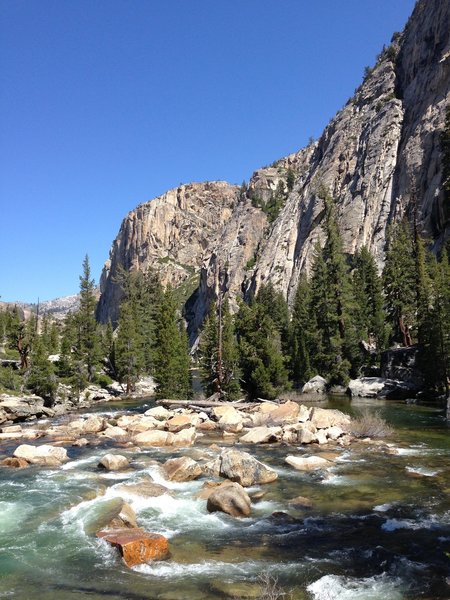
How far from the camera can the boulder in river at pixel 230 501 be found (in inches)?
443

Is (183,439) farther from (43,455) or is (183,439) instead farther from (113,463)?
(43,455)

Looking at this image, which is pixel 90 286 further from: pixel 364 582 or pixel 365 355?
pixel 364 582

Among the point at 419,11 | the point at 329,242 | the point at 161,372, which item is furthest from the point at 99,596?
the point at 419,11

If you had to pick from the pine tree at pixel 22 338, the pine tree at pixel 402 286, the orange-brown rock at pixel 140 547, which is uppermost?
the pine tree at pixel 402 286

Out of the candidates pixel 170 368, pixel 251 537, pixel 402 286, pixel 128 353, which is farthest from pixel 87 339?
pixel 251 537

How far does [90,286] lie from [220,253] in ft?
346

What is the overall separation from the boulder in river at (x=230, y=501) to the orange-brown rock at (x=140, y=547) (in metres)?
2.44

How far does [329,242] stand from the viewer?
1809 inches

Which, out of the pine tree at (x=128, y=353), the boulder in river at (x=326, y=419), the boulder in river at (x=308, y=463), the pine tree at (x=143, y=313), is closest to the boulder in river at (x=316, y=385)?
the boulder in river at (x=326, y=419)

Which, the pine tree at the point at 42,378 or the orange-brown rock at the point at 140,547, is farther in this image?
the pine tree at the point at 42,378

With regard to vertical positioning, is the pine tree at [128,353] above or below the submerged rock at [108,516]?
above

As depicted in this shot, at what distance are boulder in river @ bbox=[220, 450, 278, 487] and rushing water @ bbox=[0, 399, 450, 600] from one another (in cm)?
46

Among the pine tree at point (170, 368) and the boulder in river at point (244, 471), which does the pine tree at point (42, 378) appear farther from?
the boulder in river at point (244, 471)

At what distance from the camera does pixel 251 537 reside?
982 centimetres
